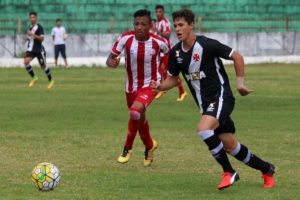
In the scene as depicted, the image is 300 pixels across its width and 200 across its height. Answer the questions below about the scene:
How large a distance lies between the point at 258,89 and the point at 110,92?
4.48 m

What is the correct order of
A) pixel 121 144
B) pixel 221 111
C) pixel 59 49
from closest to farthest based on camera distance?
1. pixel 221 111
2. pixel 121 144
3. pixel 59 49

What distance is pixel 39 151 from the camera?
12930mm

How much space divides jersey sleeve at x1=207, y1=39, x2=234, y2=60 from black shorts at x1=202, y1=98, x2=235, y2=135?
50 cm

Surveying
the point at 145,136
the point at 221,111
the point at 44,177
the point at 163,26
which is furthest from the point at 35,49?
the point at 221,111

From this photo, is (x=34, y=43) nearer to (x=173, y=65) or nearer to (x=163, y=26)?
(x=163, y=26)

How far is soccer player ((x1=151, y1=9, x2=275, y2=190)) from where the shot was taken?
9.41m

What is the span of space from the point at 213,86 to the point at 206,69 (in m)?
0.21

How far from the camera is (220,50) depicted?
952 cm

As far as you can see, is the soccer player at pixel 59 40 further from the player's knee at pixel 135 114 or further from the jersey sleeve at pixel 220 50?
the jersey sleeve at pixel 220 50

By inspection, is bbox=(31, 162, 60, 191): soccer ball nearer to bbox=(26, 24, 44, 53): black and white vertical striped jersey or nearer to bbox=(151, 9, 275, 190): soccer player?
bbox=(151, 9, 275, 190): soccer player

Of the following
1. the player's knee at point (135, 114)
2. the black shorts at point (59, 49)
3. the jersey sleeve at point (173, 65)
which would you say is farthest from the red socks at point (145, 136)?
the black shorts at point (59, 49)

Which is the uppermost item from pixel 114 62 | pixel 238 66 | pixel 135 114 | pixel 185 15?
pixel 185 15

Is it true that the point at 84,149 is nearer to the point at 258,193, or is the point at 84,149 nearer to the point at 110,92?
the point at 258,193

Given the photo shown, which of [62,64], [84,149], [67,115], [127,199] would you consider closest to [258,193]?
[127,199]
